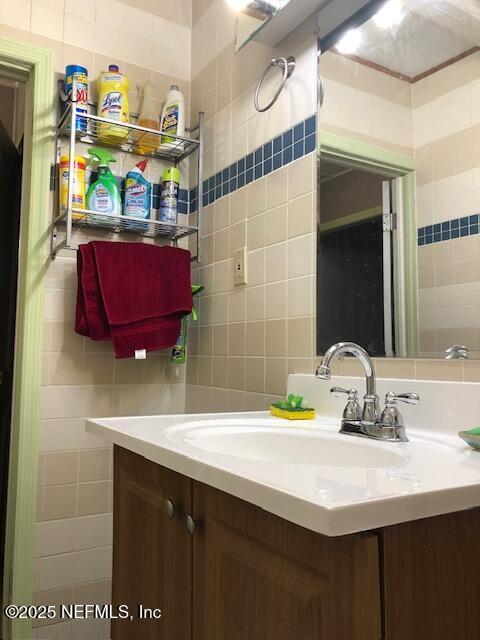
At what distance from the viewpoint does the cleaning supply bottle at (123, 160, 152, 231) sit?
5.87ft

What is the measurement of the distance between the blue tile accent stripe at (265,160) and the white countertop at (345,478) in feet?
2.68

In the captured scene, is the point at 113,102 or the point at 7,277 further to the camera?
the point at 7,277

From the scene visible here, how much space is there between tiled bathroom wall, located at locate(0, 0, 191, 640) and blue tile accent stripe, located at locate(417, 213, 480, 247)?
1134mm

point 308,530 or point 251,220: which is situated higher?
point 251,220

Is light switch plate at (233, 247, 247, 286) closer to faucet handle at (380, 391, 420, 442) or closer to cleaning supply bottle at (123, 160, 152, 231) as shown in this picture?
cleaning supply bottle at (123, 160, 152, 231)

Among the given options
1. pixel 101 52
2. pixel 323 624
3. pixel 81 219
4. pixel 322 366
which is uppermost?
pixel 101 52

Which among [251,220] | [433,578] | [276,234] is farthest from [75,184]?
[433,578]

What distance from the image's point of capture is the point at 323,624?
0.59 m

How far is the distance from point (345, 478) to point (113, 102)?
1565mm

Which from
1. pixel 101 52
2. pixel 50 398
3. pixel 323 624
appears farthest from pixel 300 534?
pixel 101 52

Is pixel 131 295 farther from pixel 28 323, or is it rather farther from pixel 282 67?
pixel 282 67

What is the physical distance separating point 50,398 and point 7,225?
3.91 feet

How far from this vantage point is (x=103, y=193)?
68.1 inches

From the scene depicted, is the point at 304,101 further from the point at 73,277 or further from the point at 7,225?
the point at 7,225
